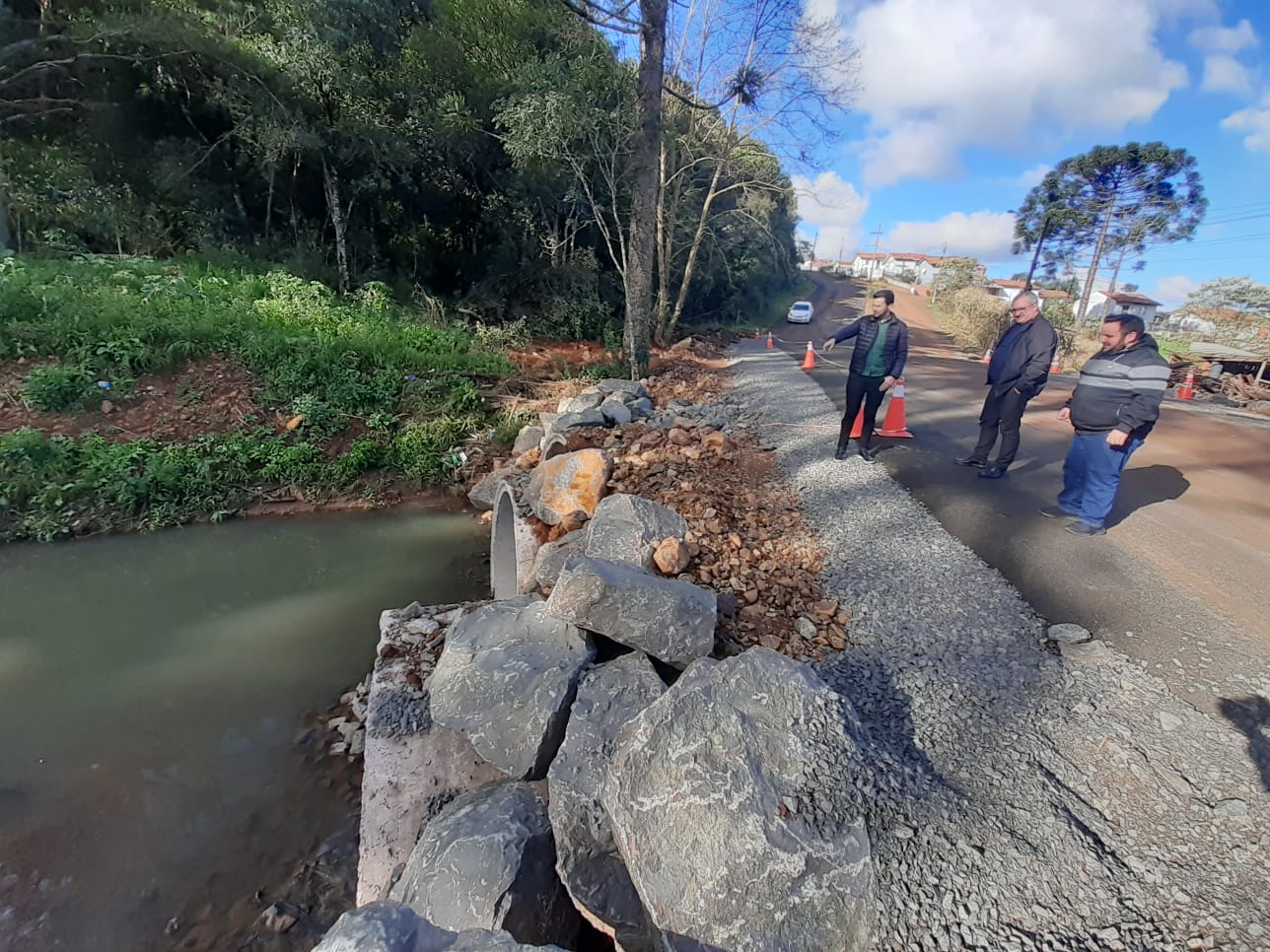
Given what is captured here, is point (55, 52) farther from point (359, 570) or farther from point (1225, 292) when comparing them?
point (1225, 292)

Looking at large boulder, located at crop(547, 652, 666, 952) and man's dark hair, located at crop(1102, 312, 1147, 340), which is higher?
man's dark hair, located at crop(1102, 312, 1147, 340)

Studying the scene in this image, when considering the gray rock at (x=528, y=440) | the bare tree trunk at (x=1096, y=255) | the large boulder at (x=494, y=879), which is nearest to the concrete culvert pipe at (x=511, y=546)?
the large boulder at (x=494, y=879)

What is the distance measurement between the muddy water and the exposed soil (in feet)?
5.48

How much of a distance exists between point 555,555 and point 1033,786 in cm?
271

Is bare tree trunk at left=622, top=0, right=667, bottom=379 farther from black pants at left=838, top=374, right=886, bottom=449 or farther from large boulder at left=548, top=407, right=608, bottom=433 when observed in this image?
black pants at left=838, top=374, right=886, bottom=449

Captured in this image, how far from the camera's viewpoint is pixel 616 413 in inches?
261

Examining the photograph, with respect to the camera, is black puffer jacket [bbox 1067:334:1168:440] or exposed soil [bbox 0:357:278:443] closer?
black puffer jacket [bbox 1067:334:1168:440]

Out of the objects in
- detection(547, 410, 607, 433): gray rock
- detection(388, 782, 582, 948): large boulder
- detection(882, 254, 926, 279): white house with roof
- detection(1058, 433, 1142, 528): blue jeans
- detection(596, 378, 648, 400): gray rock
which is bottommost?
detection(388, 782, 582, 948): large boulder

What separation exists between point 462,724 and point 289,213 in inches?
589

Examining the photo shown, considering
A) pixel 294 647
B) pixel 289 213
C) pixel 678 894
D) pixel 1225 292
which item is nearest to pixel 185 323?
pixel 294 647

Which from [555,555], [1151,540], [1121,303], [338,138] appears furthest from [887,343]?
[1121,303]

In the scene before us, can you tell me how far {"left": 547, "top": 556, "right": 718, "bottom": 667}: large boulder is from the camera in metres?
2.64

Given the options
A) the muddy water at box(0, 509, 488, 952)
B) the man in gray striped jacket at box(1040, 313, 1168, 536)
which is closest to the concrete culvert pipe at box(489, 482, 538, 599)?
the muddy water at box(0, 509, 488, 952)

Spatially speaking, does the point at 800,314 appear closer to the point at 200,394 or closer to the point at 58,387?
the point at 200,394
